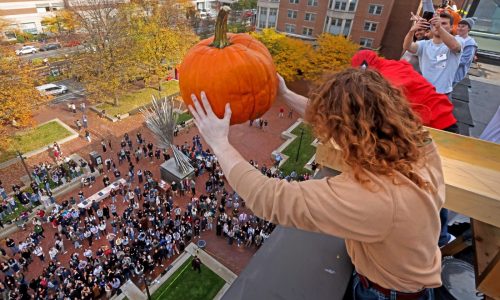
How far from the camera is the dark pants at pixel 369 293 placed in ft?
7.49

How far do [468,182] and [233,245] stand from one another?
43.8 ft

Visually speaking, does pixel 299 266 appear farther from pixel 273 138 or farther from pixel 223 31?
pixel 273 138

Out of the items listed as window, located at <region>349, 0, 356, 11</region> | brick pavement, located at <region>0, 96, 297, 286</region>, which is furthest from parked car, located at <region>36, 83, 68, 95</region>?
window, located at <region>349, 0, 356, 11</region>

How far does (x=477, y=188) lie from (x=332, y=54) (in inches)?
1054

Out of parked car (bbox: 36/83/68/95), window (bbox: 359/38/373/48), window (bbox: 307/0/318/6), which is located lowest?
parked car (bbox: 36/83/68/95)

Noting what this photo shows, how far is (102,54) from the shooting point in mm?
24797

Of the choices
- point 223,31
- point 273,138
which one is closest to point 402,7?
point 273,138

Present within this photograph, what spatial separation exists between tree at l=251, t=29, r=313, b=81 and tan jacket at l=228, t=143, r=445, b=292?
88.2 ft

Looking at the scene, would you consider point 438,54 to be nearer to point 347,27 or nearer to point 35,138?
point 35,138

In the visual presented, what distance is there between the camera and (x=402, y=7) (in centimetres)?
2898

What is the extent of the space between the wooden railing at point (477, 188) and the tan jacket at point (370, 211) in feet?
1.64

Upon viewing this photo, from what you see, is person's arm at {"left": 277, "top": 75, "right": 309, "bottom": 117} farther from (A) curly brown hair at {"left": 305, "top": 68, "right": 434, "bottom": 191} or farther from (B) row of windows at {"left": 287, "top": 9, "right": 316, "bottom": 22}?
(B) row of windows at {"left": 287, "top": 9, "right": 316, "bottom": 22}

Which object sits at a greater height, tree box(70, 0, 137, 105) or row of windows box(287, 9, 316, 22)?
row of windows box(287, 9, 316, 22)

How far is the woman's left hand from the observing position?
2.38 metres
